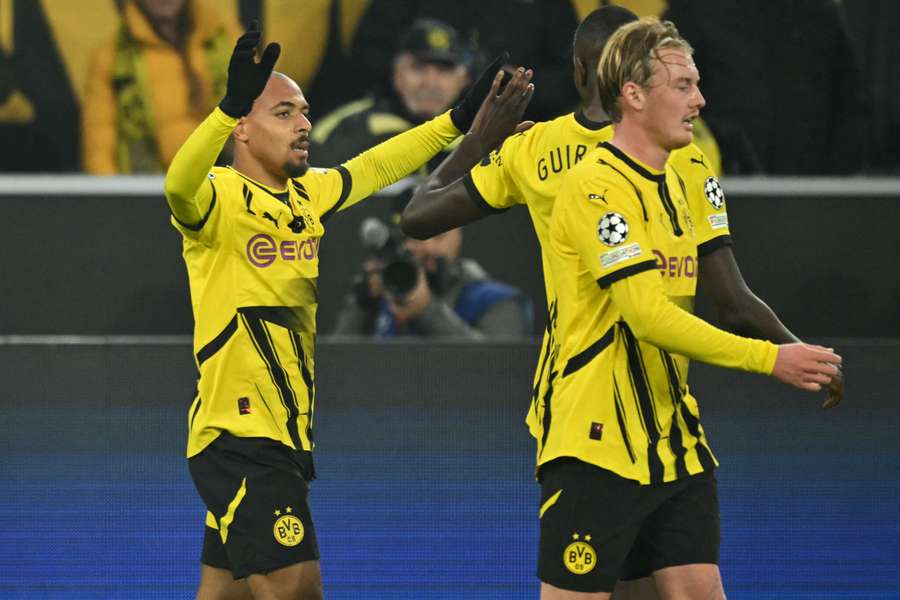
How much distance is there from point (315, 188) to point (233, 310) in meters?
0.50

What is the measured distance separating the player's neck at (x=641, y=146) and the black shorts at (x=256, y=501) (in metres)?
1.18

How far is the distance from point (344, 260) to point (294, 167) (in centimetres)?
434

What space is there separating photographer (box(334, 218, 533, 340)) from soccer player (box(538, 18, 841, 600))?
3.50m

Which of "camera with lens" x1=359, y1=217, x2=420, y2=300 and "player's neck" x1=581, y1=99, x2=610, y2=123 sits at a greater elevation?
"player's neck" x1=581, y1=99, x2=610, y2=123

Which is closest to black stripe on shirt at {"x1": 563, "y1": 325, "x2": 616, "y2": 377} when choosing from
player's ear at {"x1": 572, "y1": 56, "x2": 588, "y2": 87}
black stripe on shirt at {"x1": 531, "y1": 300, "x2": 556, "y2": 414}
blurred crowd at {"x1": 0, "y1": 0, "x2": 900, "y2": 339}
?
black stripe on shirt at {"x1": 531, "y1": 300, "x2": 556, "y2": 414}

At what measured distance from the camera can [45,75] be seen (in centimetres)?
870

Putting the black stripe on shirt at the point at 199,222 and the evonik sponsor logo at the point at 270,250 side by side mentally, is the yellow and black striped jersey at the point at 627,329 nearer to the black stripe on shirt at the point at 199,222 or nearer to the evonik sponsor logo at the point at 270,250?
the evonik sponsor logo at the point at 270,250

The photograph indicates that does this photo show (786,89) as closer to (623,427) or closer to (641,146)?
(641,146)

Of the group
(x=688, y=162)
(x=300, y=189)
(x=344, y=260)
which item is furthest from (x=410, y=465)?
(x=688, y=162)

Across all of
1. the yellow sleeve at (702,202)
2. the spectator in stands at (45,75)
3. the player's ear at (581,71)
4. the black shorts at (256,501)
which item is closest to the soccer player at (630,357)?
the yellow sleeve at (702,202)

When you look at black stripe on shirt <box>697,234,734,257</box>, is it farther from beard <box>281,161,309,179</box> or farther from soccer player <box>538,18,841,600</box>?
beard <box>281,161,309,179</box>

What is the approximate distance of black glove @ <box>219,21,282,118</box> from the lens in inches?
144

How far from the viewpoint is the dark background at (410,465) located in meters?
5.67

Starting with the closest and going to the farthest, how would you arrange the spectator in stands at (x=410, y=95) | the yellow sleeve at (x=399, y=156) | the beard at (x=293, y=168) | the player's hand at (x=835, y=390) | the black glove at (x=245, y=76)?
the player's hand at (x=835, y=390) < the black glove at (x=245, y=76) < the beard at (x=293, y=168) < the yellow sleeve at (x=399, y=156) < the spectator in stands at (x=410, y=95)
